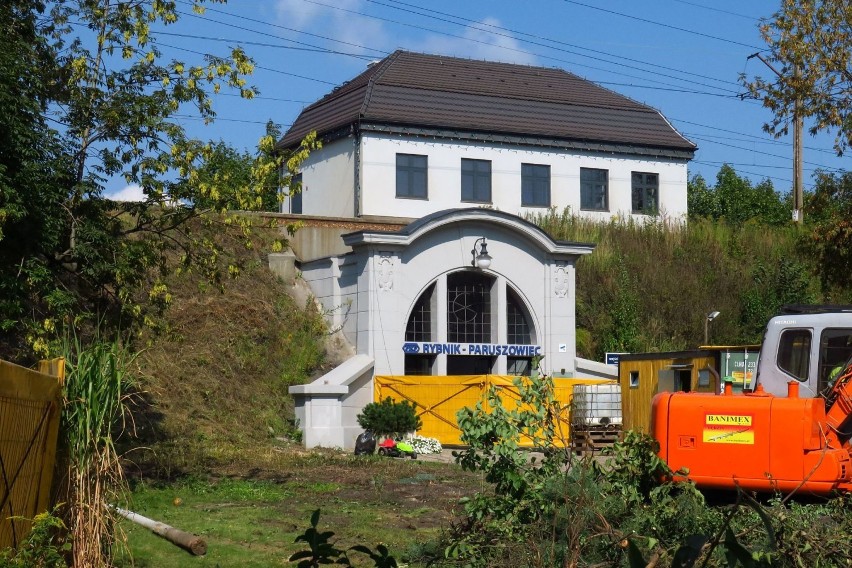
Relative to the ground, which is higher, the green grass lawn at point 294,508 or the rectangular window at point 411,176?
the rectangular window at point 411,176

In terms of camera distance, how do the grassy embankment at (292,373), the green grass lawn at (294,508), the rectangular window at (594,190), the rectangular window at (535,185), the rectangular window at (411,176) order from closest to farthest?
1. the green grass lawn at (294,508)
2. the grassy embankment at (292,373)
3. the rectangular window at (411,176)
4. the rectangular window at (535,185)
5. the rectangular window at (594,190)

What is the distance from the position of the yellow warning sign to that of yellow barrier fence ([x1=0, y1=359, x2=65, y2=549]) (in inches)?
345

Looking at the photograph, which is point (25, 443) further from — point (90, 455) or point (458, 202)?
point (458, 202)

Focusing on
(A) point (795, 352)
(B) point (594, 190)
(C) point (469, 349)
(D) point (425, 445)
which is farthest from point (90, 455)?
(B) point (594, 190)

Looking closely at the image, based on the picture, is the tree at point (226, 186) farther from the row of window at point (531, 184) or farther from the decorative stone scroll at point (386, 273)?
the row of window at point (531, 184)

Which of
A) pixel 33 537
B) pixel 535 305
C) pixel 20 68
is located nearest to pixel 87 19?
pixel 20 68

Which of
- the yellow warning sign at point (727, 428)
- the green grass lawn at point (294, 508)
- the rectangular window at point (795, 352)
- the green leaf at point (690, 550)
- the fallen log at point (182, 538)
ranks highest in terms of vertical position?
the rectangular window at point (795, 352)

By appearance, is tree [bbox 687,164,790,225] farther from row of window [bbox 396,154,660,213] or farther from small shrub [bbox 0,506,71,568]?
small shrub [bbox 0,506,71,568]

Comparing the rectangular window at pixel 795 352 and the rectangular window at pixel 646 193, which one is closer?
the rectangular window at pixel 795 352

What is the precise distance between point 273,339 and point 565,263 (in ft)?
29.8

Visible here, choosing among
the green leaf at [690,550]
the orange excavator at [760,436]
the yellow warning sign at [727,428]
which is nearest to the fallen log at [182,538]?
the orange excavator at [760,436]

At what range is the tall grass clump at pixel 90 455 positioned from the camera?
975 centimetres

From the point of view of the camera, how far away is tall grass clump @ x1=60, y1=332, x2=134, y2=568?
9750 mm

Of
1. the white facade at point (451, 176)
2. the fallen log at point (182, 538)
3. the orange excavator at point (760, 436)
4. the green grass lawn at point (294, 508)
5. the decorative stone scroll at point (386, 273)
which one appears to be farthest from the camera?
the white facade at point (451, 176)
